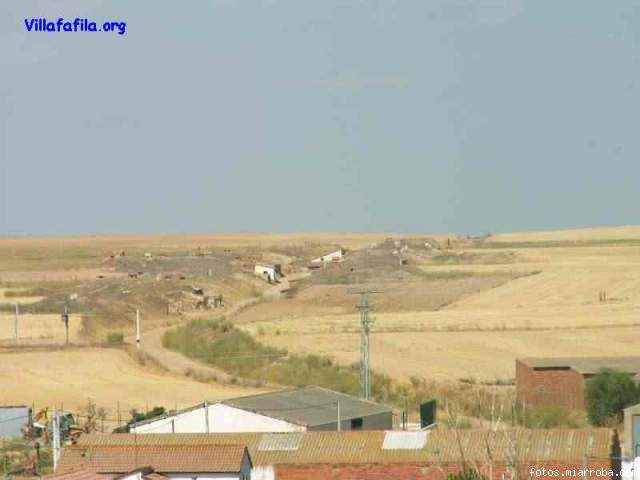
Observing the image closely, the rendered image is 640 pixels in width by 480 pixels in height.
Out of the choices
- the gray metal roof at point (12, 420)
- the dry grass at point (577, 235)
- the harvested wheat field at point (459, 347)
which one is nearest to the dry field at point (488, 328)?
the harvested wheat field at point (459, 347)

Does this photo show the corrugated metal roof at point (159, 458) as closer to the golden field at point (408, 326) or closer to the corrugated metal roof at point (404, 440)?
the corrugated metal roof at point (404, 440)

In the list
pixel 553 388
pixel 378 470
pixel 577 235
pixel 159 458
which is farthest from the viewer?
pixel 577 235

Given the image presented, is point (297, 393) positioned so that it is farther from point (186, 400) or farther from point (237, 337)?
point (237, 337)

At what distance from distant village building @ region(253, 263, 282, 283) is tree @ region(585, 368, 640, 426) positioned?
56.7 meters

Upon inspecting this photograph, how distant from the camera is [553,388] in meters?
31.8

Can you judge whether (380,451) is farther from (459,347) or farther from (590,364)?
(459,347)

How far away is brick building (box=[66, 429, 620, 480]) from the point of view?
1958 cm

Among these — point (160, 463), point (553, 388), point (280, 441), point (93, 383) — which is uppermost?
point (160, 463)

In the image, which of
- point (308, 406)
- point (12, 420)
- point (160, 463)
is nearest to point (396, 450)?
point (160, 463)

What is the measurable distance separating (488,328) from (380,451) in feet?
102

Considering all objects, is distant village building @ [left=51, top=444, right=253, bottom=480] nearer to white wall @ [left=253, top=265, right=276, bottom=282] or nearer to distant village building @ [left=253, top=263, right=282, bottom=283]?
distant village building @ [left=253, top=263, right=282, bottom=283]

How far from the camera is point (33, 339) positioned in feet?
165

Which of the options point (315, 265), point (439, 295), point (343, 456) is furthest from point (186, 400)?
point (315, 265)

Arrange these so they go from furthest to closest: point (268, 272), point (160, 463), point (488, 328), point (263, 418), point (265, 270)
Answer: point (265, 270) → point (268, 272) → point (488, 328) → point (263, 418) → point (160, 463)
